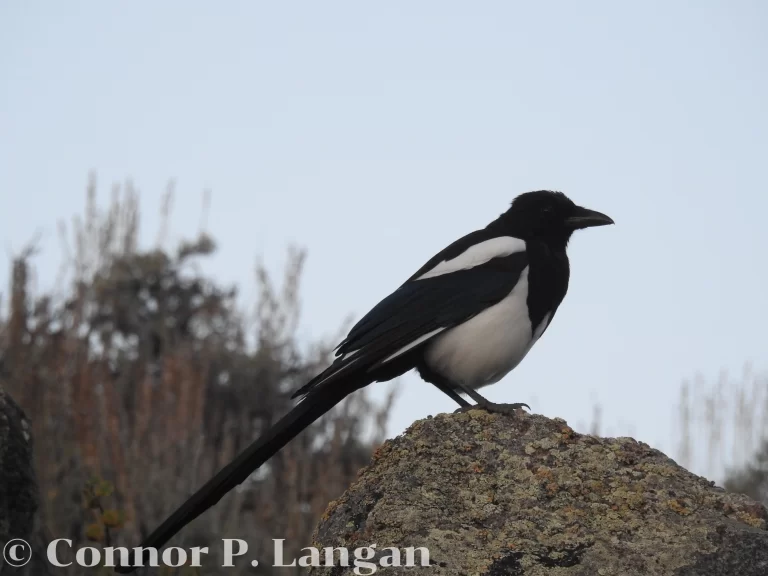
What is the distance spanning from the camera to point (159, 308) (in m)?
8.91

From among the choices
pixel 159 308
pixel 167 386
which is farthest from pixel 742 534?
pixel 159 308

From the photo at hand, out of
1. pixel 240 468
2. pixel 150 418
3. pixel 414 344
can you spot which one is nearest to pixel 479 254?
pixel 414 344

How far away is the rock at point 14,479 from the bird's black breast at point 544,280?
5.04 feet

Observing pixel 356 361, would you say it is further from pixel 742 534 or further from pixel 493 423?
pixel 742 534

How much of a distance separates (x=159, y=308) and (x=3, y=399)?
5895mm

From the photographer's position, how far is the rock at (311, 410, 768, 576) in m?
2.09

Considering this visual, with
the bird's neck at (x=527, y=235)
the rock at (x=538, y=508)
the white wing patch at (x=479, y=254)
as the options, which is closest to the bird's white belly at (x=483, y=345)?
the white wing patch at (x=479, y=254)

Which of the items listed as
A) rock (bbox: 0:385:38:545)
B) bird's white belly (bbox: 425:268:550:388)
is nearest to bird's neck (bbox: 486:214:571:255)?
bird's white belly (bbox: 425:268:550:388)

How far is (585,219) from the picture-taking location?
13.0 feet

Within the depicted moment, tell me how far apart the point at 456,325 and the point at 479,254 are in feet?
1.02

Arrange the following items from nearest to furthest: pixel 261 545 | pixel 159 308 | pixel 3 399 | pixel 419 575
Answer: pixel 419 575 → pixel 3 399 → pixel 261 545 → pixel 159 308

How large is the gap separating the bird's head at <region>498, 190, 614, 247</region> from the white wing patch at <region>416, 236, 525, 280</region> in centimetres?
14

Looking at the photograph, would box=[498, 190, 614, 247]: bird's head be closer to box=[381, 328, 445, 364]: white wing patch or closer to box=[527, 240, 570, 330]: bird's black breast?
box=[527, 240, 570, 330]: bird's black breast

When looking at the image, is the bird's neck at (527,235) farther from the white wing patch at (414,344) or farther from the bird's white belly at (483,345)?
the white wing patch at (414,344)
